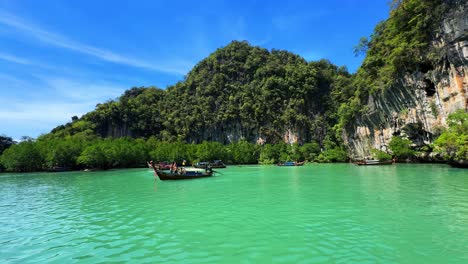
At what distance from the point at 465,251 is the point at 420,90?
1373 inches

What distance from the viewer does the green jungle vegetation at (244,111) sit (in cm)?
4019

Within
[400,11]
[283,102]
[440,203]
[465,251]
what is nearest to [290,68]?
[283,102]

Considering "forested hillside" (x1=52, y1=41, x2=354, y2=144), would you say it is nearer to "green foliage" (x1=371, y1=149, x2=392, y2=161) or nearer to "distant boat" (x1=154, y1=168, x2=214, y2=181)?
"green foliage" (x1=371, y1=149, x2=392, y2=161)

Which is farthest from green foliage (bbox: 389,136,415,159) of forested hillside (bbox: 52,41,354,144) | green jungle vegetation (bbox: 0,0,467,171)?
forested hillside (bbox: 52,41,354,144)

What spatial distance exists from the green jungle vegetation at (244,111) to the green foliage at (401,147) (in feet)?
0.42

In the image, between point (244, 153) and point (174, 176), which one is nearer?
point (174, 176)

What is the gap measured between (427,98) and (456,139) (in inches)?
445

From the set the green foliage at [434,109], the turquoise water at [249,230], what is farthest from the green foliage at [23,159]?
the green foliage at [434,109]

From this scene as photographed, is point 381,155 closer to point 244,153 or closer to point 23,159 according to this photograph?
point 244,153

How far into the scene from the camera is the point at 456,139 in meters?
25.2

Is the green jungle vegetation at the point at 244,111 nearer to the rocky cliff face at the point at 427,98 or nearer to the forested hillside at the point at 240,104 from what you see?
the forested hillside at the point at 240,104

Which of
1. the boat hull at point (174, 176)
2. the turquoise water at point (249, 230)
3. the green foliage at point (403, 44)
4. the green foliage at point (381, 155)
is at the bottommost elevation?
the turquoise water at point (249, 230)

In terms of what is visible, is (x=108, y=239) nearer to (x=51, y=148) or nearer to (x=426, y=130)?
(x=426, y=130)

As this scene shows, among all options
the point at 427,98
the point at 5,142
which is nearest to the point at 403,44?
the point at 427,98
